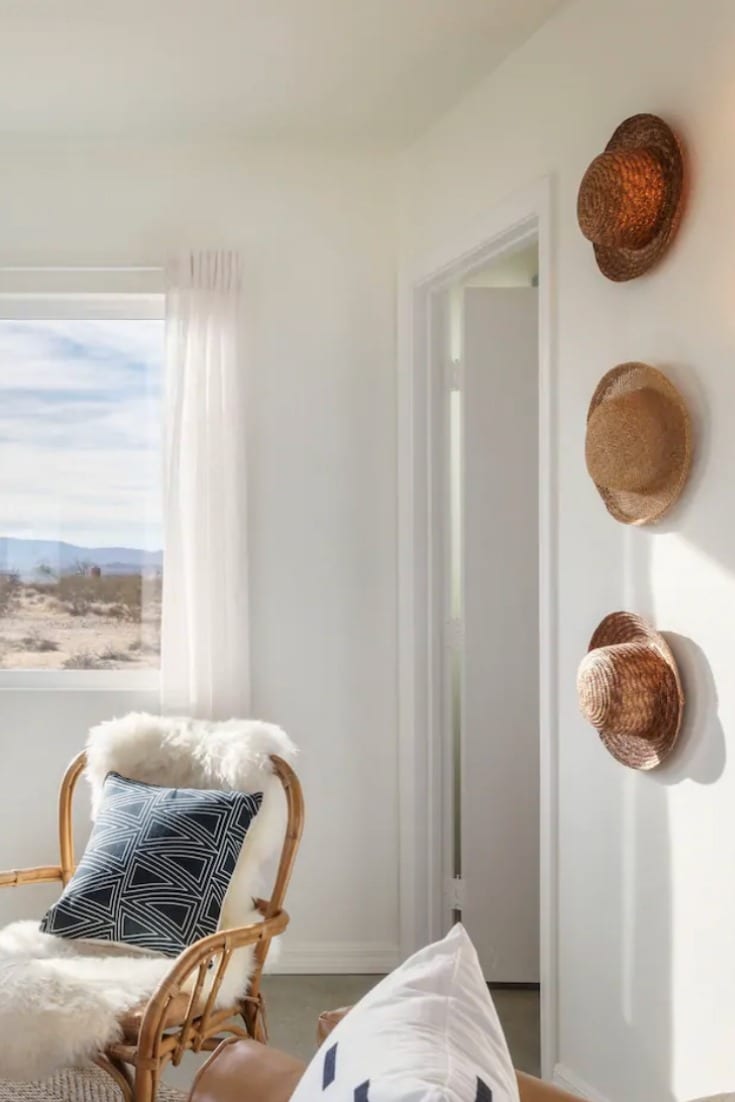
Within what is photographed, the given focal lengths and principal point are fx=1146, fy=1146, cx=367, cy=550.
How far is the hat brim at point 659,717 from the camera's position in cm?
237

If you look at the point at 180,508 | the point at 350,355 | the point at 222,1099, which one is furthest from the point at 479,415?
the point at 222,1099

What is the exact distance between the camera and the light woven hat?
2.36 m

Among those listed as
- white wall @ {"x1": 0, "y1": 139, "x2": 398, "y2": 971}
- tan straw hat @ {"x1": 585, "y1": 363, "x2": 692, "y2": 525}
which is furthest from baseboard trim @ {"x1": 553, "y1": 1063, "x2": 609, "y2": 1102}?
tan straw hat @ {"x1": 585, "y1": 363, "x2": 692, "y2": 525}

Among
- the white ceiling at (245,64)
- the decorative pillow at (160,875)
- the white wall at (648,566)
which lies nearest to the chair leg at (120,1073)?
the decorative pillow at (160,875)

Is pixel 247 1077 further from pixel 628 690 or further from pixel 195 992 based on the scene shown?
pixel 628 690

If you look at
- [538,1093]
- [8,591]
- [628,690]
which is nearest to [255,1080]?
[538,1093]

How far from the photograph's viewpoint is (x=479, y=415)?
3.70 metres

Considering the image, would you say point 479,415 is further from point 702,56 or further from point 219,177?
point 702,56

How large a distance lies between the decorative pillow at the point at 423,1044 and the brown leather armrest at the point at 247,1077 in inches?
8.4

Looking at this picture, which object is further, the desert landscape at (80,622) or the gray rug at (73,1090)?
the desert landscape at (80,622)

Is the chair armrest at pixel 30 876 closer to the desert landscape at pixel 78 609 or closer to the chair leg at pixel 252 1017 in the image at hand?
the chair leg at pixel 252 1017

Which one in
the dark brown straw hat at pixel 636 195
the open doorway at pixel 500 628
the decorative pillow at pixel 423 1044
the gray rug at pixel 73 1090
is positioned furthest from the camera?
the open doorway at pixel 500 628

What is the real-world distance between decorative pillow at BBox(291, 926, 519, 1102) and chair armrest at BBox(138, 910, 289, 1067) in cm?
129

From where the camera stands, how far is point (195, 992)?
2408mm
